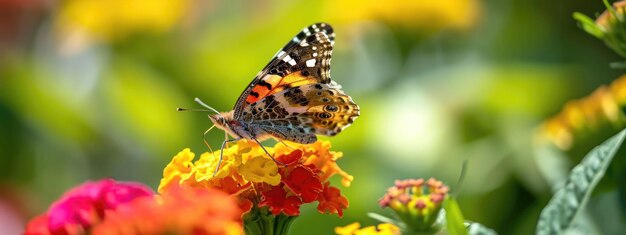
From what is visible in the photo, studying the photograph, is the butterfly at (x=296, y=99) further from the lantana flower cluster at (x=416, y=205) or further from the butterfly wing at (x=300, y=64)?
the lantana flower cluster at (x=416, y=205)

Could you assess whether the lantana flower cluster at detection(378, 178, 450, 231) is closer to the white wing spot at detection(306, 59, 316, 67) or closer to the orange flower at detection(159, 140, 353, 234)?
the orange flower at detection(159, 140, 353, 234)

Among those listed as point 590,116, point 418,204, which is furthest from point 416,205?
point 590,116

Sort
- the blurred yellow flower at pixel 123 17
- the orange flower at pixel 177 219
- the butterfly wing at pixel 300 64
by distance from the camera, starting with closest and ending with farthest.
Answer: the orange flower at pixel 177 219, the butterfly wing at pixel 300 64, the blurred yellow flower at pixel 123 17

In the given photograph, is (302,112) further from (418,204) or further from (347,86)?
(347,86)

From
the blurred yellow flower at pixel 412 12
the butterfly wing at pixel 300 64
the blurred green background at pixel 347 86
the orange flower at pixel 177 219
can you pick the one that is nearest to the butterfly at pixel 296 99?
the butterfly wing at pixel 300 64

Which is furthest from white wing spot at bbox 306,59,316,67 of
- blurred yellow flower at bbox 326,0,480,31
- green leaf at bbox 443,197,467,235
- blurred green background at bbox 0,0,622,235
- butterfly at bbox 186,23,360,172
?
blurred yellow flower at bbox 326,0,480,31

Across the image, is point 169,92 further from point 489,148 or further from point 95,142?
point 489,148
